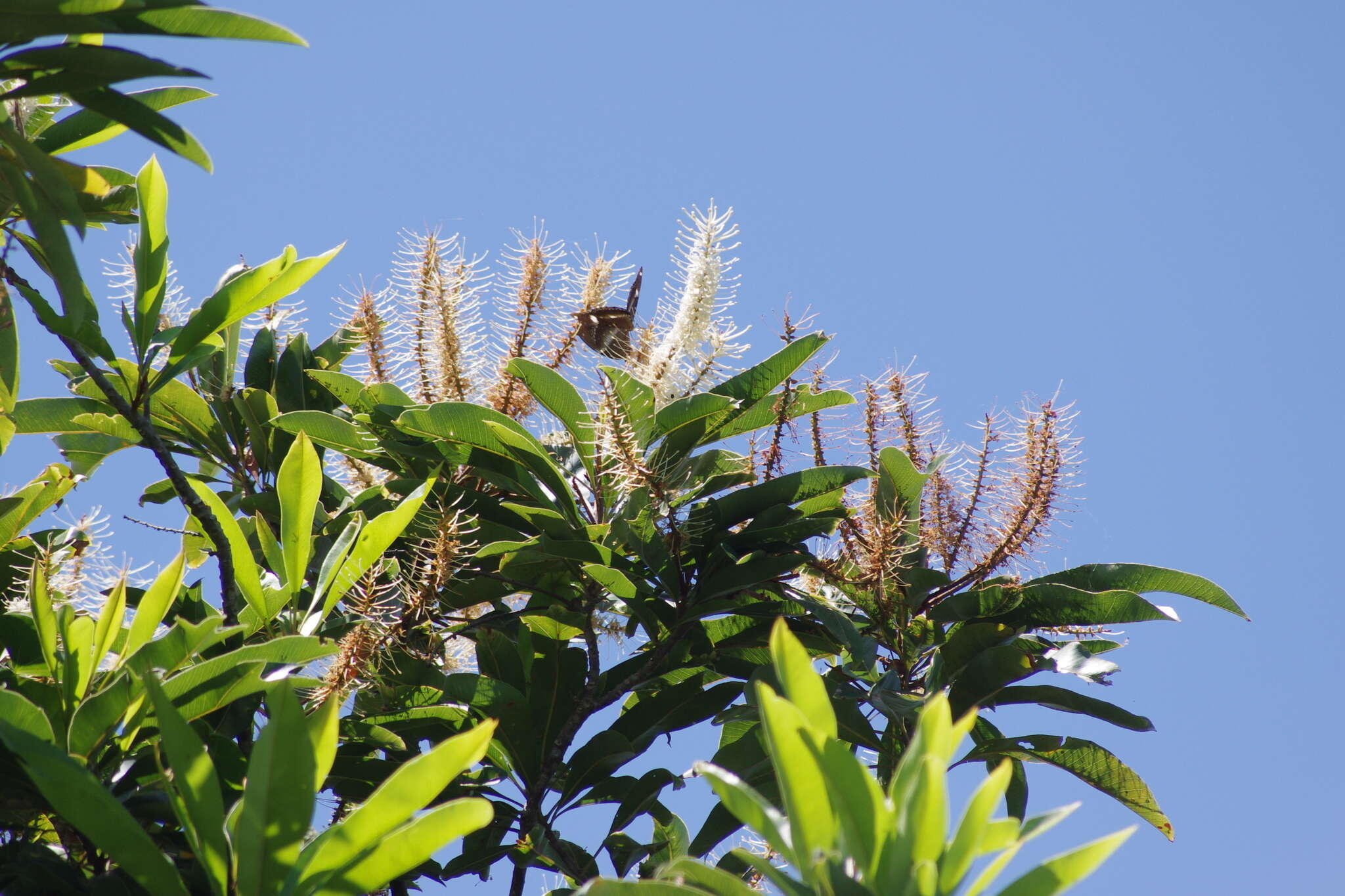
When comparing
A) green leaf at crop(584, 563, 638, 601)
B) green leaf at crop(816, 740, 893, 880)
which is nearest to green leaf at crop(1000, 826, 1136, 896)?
green leaf at crop(816, 740, 893, 880)

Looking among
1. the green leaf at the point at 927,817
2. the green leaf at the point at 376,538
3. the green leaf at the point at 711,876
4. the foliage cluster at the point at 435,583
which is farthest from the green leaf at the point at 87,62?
the green leaf at the point at 927,817

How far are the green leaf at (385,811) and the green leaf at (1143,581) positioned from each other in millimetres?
1444

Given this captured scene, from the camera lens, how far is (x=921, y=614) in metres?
2.78

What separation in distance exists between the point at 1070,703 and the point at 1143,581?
29 cm

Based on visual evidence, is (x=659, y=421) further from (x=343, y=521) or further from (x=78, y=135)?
(x=78, y=135)

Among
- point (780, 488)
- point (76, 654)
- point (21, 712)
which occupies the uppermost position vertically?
point (780, 488)

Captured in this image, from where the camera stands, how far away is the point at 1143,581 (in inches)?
101

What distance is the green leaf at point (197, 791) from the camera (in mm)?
1618

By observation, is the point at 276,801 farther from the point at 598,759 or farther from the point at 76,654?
the point at 598,759

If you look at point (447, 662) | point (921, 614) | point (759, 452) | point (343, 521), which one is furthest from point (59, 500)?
point (921, 614)

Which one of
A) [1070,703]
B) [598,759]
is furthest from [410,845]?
[1070,703]

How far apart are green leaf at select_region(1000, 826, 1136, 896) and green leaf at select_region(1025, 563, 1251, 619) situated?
1098 mm

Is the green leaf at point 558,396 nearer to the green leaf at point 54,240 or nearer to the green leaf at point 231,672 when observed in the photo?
the green leaf at point 231,672

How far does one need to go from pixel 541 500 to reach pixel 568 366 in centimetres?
35
